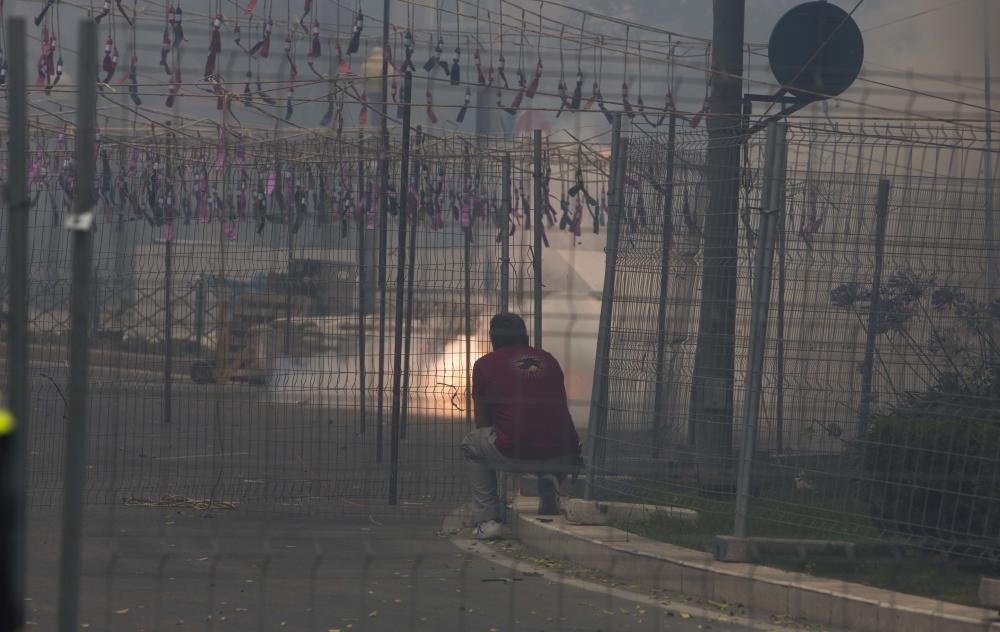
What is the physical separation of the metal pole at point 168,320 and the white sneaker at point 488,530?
238 centimetres

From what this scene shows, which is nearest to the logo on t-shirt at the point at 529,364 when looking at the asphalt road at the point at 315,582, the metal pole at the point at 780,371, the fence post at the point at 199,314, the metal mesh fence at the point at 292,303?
the metal mesh fence at the point at 292,303

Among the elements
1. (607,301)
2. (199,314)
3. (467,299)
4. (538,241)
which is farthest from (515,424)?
(199,314)

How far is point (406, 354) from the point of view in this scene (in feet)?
28.6

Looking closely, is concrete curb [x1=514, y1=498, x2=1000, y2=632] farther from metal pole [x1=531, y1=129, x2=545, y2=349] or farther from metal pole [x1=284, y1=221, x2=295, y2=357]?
metal pole [x1=284, y1=221, x2=295, y2=357]

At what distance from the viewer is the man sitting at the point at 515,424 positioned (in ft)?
27.0

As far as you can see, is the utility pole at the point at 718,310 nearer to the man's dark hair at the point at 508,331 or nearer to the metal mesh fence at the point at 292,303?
the man's dark hair at the point at 508,331

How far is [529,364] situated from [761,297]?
2.13 m

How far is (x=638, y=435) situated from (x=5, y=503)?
18.6 ft

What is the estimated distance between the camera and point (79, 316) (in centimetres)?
302

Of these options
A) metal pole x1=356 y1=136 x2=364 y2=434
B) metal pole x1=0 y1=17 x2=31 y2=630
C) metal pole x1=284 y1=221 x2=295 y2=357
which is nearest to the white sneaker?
metal pole x1=356 y1=136 x2=364 y2=434

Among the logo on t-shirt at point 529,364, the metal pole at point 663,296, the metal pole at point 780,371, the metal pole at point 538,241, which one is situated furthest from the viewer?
the metal pole at point 538,241

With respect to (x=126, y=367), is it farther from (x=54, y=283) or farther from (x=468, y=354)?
(x=468, y=354)


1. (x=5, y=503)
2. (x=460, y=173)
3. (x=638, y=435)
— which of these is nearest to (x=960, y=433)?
(x=638, y=435)

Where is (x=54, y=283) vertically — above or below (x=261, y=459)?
above
